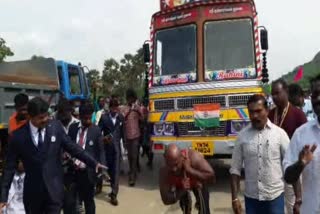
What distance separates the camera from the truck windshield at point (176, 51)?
837 cm

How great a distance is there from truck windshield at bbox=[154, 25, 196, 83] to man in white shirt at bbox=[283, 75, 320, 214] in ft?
17.1

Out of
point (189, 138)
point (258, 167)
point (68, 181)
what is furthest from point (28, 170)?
point (189, 138)

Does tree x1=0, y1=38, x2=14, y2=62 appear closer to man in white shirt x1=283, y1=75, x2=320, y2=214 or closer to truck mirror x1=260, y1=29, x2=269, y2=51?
truck mirror x1=260, y1=29, x2=269, y2=51

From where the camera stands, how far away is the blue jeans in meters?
3.86

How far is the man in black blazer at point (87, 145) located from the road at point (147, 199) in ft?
5.00

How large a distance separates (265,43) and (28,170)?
511 centimetres

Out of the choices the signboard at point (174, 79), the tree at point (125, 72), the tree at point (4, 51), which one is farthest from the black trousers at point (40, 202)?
the tree at point (125, 72)

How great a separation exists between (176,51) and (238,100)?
152cm

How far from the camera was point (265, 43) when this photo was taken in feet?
26.4

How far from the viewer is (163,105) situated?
27.5 feet

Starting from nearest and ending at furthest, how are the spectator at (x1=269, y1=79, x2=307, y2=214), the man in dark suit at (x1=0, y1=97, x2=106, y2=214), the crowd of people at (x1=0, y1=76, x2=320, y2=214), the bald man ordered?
the crowd of people at (x1=0, y1=76, x2=320, y2=214) → the bald man → the man in dark suit at (x1=0, y1=97, x2=106, y2=214) → the spectator at (x1=269, y1=79, x2=307, y2=214)

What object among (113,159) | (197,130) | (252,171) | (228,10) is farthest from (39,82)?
(252,171)

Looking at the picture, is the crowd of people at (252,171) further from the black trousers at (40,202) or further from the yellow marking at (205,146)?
the yellow marking at (205,146)

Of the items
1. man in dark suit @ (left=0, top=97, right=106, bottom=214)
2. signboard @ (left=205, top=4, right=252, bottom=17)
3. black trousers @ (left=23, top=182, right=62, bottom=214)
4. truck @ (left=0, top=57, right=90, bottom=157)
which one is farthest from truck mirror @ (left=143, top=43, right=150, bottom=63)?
black trousers @ (left=23, top=182, right=62, bottom=214)
